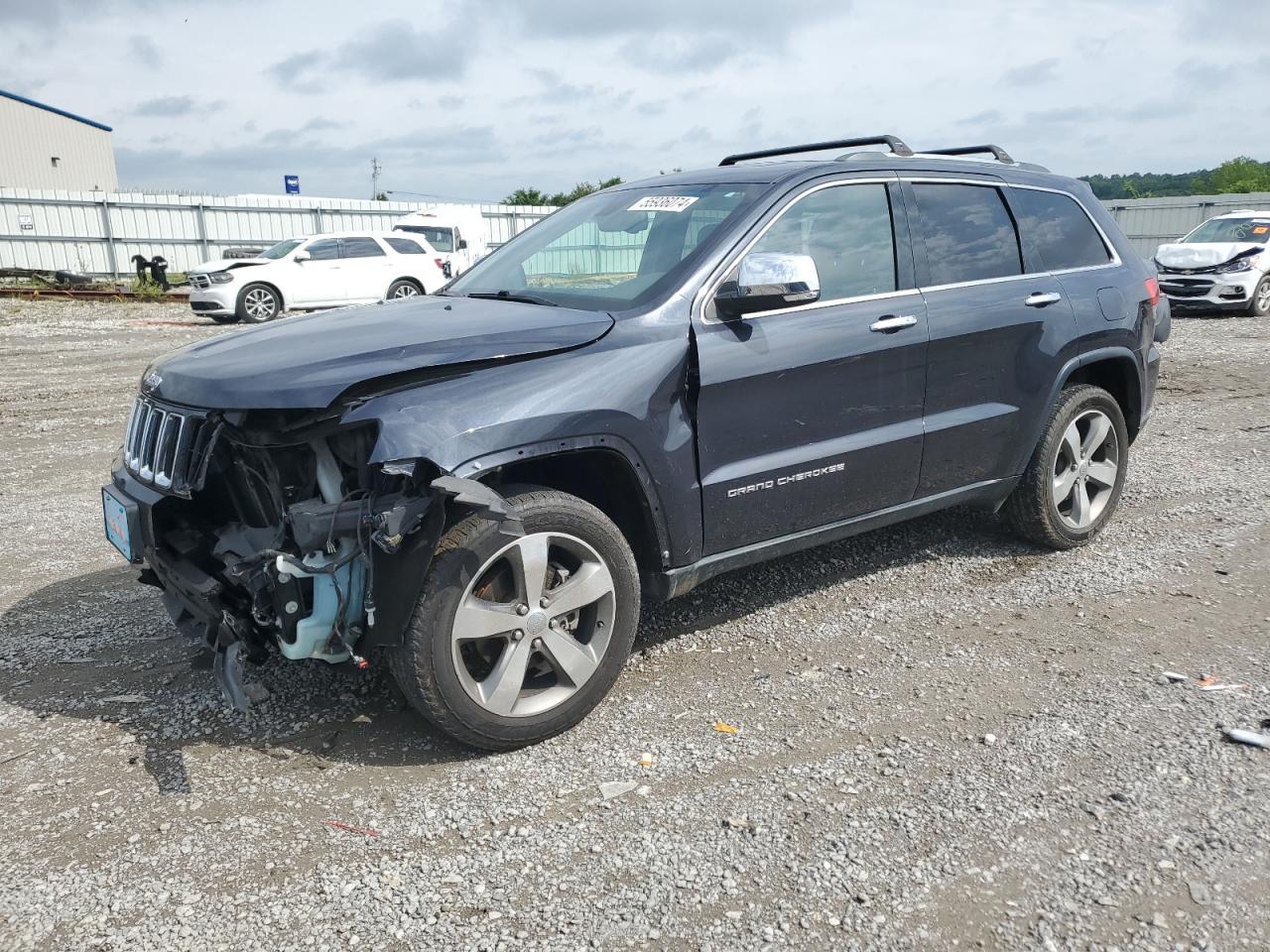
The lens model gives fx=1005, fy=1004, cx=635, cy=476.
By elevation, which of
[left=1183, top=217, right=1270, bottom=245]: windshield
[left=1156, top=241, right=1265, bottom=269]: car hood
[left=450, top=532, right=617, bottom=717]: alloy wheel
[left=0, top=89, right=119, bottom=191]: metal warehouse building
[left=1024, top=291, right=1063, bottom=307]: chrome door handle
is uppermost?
[left=0, top=89, right=119, bottom=191]: metal warehouse building

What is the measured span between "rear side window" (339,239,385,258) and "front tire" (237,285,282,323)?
56.1 inches

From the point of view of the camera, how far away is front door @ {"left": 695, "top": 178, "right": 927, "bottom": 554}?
3676 millimetres

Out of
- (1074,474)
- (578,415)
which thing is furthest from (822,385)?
(1074,474)

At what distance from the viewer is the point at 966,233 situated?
4.56m

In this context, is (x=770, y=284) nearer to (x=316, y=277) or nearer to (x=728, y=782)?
(x=728, y=782)

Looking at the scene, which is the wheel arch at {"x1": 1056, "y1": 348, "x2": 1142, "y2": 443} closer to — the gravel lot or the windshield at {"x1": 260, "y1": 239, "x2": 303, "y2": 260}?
the gravel lot

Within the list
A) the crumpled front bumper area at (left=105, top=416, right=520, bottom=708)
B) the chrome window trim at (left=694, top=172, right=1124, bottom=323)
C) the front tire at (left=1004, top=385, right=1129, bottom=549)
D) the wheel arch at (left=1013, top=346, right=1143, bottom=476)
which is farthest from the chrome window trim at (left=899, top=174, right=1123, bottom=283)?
the crumpled front bumper area at (left=105, top=416, right=520, bottom=708)

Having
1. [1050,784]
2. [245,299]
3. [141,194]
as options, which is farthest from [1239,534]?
[141,194]

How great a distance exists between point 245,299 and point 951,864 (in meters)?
16.9

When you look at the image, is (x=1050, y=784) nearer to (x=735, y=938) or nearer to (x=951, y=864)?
(x=951, y=864)

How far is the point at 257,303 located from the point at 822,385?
15641mm

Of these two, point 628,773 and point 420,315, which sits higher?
point 420,315

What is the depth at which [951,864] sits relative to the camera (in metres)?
2.71

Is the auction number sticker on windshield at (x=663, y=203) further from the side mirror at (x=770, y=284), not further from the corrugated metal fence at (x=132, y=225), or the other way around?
the corrugated metal fence at (x=132, y=225)
